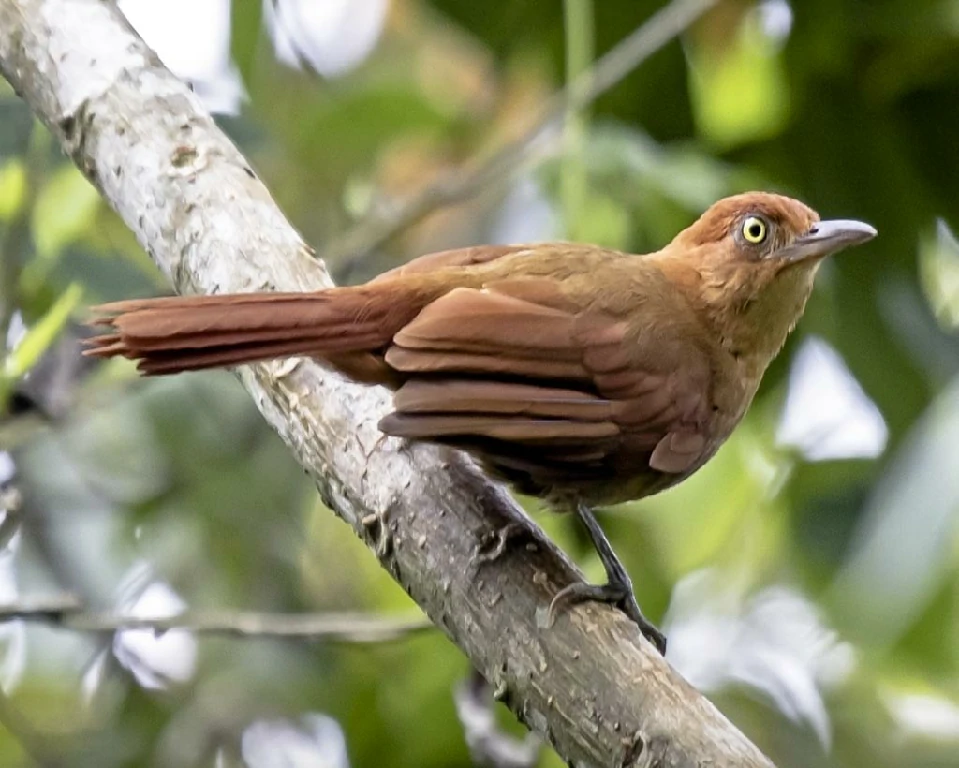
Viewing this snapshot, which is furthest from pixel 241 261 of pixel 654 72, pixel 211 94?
pixel 654 72

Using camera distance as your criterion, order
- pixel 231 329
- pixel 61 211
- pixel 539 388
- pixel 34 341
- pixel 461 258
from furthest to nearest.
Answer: pixel 61 211
pixel 461 258
pixel 34 341
pixel 539 388
pixel 231 329

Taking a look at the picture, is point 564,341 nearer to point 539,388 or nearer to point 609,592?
point 539,388

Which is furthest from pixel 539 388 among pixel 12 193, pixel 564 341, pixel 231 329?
pixel 12 193

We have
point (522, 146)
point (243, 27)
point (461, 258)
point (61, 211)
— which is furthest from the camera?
point (522, 146)

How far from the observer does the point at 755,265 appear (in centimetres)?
309

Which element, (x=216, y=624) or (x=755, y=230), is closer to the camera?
(x=216, y=624)

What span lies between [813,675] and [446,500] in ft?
5.75

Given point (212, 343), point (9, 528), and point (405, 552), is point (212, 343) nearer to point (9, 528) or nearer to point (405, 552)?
point (405, 552)

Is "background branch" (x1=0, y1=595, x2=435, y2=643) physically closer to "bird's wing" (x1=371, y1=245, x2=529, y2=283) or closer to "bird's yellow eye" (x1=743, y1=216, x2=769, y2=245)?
"bird's wing" (x1=371, y1=245, x2=529, y2=283)

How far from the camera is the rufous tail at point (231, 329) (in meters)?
2.21

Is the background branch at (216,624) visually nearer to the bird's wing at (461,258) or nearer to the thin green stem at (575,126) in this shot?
the bird's wing at (461,258)

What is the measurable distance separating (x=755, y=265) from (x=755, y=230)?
3.2 inches

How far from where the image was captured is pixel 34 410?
3006mm

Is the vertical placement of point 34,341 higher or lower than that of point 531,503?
higher
